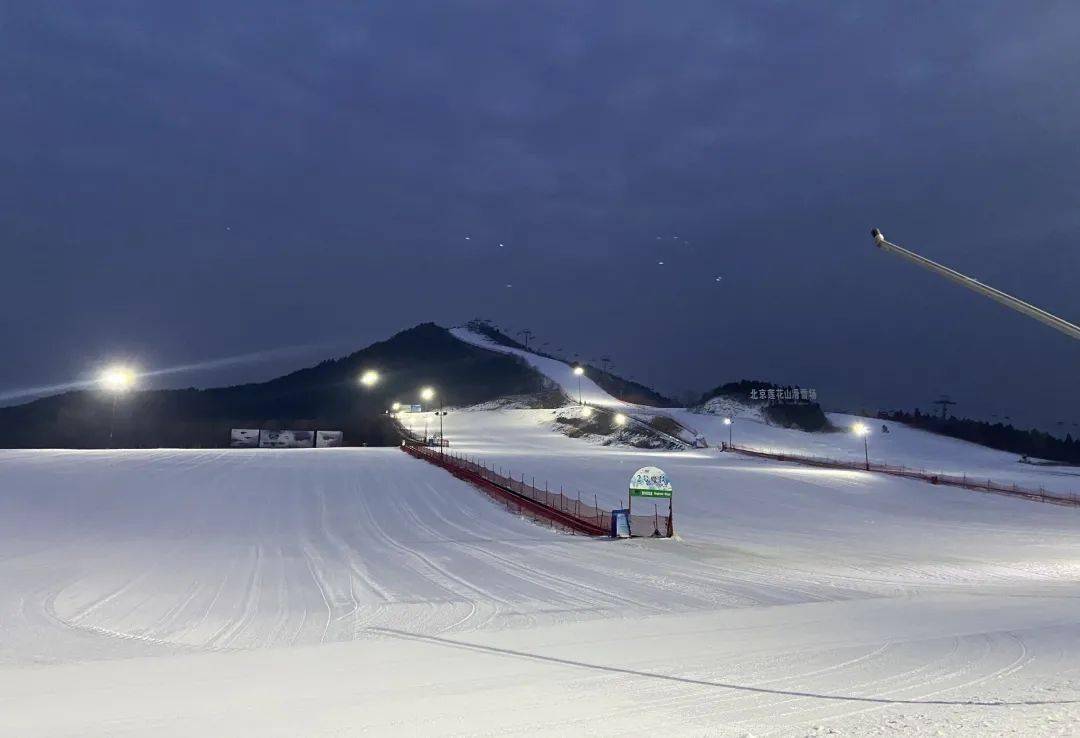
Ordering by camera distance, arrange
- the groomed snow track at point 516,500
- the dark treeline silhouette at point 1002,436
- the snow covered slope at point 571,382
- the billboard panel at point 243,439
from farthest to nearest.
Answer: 1. the snow covered slope at point 571,382
2. the dark treeline silhouette at point 1002,436
3. the billboard panel at point 243,439
4. the groomed snow track at point 516,500

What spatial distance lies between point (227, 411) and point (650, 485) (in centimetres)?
17945

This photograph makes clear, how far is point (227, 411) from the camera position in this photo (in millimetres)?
186500

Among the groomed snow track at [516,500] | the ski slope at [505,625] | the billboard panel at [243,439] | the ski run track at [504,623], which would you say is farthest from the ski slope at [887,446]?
the billboard panel at [243,439]

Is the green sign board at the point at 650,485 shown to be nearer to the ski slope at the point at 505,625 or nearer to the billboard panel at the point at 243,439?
the ski slope at the point at 505,625

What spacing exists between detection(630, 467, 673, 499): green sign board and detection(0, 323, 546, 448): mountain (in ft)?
235

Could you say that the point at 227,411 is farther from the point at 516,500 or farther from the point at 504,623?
the point at 504,623

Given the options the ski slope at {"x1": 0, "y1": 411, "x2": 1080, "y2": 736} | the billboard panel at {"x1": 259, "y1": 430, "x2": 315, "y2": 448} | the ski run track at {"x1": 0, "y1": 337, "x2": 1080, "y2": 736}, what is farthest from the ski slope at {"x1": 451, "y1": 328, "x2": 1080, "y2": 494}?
the billboard panel at {"x1": 259, "y1": 430, "x2": 315, "y2": 448}

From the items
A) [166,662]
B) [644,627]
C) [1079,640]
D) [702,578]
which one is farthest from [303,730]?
[702,578]

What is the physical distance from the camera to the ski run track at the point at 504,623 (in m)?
7.45

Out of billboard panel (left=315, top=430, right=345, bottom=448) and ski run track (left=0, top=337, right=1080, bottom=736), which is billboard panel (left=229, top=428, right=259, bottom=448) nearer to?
billboard panel (left=315, top=430, right=345, bottom=448)

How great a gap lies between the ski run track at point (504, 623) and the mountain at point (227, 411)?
7260cm

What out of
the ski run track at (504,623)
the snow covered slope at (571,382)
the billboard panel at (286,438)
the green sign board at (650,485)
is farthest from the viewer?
the snow covered slope at (571,382)

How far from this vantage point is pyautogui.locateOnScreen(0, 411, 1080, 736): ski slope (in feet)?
24.5

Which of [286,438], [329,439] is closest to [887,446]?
[329,439]
